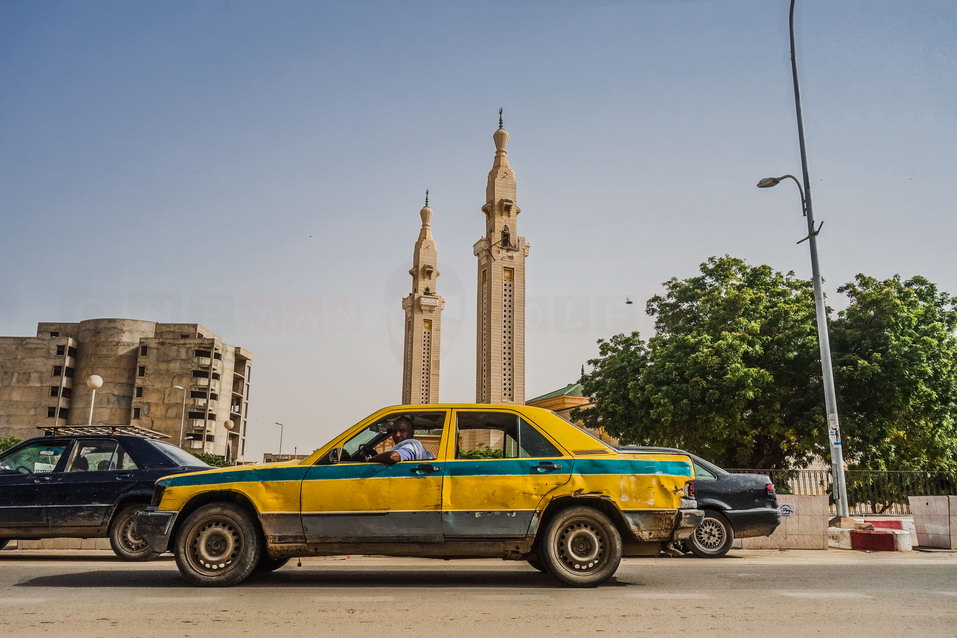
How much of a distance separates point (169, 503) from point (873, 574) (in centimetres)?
781

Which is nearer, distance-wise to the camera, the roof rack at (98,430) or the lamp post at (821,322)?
the roof rack at (98,430)

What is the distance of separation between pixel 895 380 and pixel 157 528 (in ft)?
81.0

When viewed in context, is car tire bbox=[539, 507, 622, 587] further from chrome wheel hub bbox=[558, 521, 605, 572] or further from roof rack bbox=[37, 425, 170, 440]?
roof rack bbox=[37, 425, 170, 440]

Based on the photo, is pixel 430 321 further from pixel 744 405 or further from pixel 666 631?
pixel 666 631

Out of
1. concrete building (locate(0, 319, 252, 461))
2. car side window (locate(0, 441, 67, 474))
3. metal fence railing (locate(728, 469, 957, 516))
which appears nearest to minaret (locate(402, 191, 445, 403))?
concrete building (locate(0, 319, 252, 461))

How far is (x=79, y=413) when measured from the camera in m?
93.7

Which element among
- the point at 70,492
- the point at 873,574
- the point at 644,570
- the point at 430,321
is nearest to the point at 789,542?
the point at 873,574

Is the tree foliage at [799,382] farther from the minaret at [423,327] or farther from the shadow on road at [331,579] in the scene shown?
the minaret at [423,327]

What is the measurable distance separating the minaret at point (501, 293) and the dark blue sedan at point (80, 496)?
55.2m

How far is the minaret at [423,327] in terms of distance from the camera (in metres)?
88.2

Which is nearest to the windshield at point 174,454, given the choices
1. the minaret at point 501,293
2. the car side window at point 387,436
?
the car side window at point 387,436

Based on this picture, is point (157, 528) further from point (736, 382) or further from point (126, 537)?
point (736, 382)

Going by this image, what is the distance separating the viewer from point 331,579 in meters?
7.47

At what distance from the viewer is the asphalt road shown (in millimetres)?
5000
